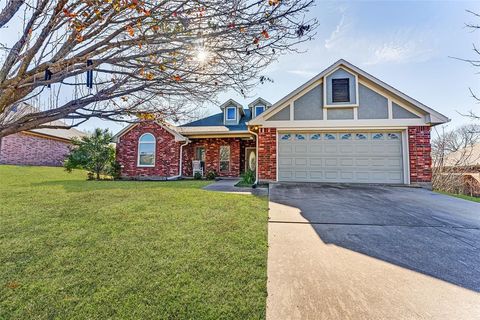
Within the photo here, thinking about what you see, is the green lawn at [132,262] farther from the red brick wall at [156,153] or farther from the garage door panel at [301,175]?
the red brick wall at [156,153]

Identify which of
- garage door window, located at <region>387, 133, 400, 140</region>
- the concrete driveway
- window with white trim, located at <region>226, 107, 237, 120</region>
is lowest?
the concrete driveway

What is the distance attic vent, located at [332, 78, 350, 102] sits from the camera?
9.62 meters

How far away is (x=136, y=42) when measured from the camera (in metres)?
2.37

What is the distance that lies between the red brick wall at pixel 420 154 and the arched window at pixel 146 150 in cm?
1310

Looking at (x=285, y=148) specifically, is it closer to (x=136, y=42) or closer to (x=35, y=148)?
(x=136, y=42)

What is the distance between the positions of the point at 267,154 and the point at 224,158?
4.82 meters

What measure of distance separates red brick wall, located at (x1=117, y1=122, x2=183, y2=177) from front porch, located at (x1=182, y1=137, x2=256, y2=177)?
849 mm

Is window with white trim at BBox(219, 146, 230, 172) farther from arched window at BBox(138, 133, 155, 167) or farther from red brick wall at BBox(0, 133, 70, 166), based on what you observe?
red brick wall at BBox(0, 133, 70, 166)

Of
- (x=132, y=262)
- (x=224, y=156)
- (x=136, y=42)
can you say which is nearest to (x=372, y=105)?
(x=224, y=156)

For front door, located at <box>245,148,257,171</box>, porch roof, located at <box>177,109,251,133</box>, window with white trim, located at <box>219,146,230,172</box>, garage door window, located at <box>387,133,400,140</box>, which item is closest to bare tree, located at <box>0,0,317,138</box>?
garage door window, located at <box>387,133,400,140</box>

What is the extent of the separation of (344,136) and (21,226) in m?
10.4

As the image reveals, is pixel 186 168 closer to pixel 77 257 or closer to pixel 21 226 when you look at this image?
pixel 21 226

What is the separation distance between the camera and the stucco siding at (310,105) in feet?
32.1

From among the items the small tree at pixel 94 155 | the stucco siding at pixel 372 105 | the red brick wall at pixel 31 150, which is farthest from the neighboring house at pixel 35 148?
the stucco siding at pixel 372 105
